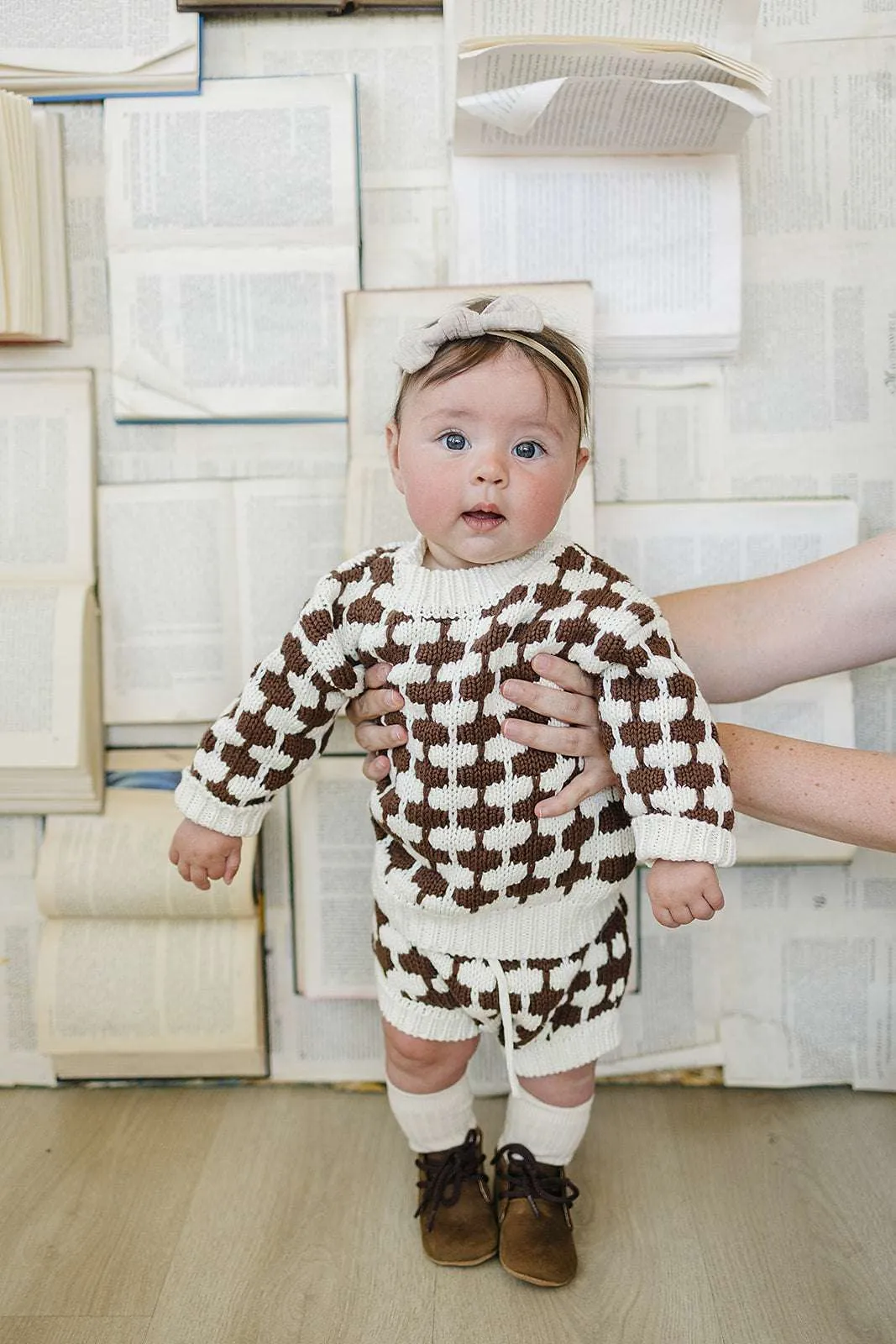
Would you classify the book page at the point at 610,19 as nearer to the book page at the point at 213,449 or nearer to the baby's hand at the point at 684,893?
the book page at the point at 213,449

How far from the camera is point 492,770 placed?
3.08ft

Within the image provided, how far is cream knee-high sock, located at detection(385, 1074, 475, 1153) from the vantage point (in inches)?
43.5

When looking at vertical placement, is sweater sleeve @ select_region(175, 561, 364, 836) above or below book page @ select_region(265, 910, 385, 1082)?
above

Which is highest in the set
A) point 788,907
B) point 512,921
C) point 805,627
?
point 805,627

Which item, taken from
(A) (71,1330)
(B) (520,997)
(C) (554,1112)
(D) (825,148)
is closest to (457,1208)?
(C) (554,1112)

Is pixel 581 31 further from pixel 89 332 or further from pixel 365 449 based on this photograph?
pixel 89 332

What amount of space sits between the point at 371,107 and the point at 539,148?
0.70ft

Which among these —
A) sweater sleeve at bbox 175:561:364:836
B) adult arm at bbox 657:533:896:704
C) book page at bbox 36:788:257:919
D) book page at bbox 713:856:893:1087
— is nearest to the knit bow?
sweater sleeve at bbox 175:561:364:836

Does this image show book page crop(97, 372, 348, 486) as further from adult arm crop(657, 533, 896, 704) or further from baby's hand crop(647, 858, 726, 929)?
baby's hand crop(647, 858, 726, 929)

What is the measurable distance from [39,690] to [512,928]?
0.67 metres

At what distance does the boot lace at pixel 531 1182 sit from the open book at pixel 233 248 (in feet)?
2.82

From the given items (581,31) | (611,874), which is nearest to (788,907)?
(611,874)

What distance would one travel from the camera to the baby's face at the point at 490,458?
2.89 ft

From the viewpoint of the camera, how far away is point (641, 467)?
1311 mm
